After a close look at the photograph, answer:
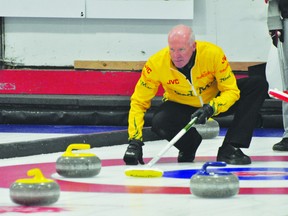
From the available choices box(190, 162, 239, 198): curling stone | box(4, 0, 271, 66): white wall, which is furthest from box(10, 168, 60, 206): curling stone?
box(4, 0, 271, 66): white wall

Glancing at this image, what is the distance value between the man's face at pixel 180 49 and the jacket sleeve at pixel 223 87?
0.24 metres

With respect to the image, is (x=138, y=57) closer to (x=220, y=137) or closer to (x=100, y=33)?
(x=100, y=33)

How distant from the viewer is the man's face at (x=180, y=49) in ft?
16.4

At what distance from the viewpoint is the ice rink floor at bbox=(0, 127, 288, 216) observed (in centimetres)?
364

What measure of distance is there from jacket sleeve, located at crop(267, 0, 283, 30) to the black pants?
78 centimetres

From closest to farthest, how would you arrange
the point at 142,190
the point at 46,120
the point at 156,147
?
1. the point at 142,190
2. the point at 156,147
3. the point at 46,120

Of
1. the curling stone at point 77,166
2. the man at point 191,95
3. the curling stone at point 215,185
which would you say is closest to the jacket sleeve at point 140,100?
the man at point 191,95

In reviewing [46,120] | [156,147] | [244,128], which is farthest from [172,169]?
[46,120]

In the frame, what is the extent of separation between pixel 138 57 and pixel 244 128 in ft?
12.2

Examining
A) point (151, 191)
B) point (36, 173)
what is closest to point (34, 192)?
point (36, 173)

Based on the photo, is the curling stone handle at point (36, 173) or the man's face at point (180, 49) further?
the man's face at point (180, 49)

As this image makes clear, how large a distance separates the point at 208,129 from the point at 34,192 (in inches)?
134

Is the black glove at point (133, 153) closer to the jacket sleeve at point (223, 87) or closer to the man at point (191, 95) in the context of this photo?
the man at point (191, 95)

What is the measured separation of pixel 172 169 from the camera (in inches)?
204
